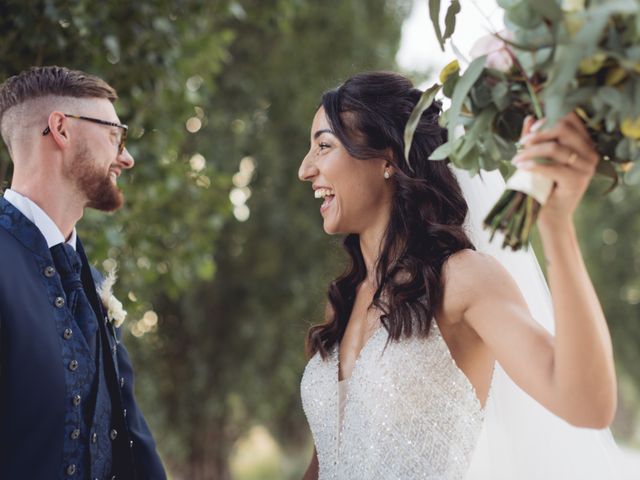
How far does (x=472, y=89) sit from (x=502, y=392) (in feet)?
4.70

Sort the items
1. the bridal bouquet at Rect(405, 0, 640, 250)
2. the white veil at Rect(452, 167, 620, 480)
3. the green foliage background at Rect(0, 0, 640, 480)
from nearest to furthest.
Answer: the bridal bouquet at Rect(405, 0, 640, 250) < the white veil at Rect(452, 167, 620, 480) < the green foliage background at Rect(0, 0, 640, 480)

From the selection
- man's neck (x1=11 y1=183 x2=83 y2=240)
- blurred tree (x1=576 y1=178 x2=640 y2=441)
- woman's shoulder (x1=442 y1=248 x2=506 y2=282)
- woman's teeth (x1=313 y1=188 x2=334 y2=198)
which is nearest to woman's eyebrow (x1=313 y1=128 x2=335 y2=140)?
woman's teeth (x1=313 y1=188 x2=334 y2=198)

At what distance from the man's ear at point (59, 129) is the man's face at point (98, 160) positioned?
1.1 inches

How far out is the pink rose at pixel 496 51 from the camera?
1.75 m

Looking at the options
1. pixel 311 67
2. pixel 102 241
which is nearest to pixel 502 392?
pixel 102 241

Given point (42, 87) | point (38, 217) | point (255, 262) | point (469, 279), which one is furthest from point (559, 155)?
point (255, 262)

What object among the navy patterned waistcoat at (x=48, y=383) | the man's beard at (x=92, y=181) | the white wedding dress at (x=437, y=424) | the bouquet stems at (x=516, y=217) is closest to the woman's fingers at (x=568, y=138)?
the bouquet stems at (x=516, y=217)

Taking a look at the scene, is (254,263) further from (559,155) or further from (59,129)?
(559,155)

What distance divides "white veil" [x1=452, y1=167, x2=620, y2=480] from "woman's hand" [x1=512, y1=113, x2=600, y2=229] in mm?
1082

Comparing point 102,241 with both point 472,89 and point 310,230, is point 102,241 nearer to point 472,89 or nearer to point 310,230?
point 472,89

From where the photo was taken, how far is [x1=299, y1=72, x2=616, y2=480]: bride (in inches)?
90.4

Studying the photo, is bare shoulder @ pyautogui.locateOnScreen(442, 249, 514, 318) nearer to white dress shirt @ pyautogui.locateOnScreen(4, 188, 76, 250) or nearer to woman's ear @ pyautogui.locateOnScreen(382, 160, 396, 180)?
woman's ear @ pyautogui.locateOnScreen(382, 160, 396, 180)

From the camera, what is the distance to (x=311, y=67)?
386 inches

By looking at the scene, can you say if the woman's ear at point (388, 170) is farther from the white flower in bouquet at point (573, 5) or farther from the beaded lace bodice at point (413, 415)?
the white flower in bouquet at point (573, 5)
